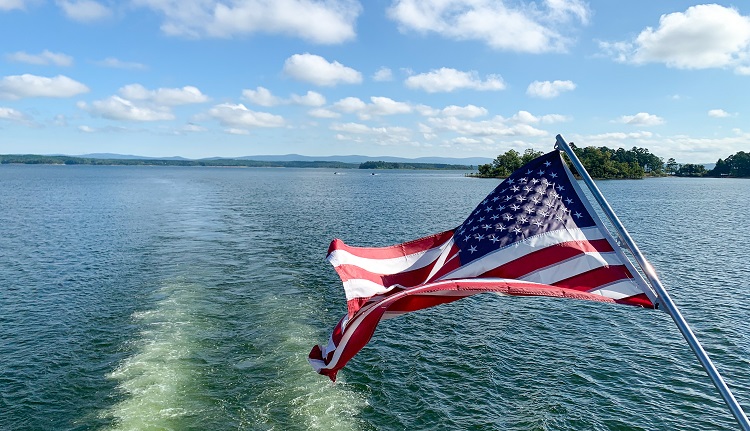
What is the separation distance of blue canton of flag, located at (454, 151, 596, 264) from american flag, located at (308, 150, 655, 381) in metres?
0.02

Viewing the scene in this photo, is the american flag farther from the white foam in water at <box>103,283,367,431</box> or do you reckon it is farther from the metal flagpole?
the white foam in water at <box>103,283,367,431</box>

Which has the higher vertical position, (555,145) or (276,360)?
(555,145)

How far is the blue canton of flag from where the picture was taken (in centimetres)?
969

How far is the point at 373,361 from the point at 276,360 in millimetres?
4958

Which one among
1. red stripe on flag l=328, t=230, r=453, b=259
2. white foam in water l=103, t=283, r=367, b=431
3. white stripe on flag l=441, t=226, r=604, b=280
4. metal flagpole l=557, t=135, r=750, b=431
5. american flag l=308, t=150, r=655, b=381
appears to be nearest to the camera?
metal flagpole l=557, t=135, r=750, b=431

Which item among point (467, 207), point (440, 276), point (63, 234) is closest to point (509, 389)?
point (440, 276)

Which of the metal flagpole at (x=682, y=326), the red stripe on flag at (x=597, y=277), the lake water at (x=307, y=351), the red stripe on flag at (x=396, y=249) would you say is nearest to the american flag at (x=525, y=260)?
the red stripe on flag at (x=597, y=277)

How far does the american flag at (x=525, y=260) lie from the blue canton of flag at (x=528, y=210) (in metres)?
0.02

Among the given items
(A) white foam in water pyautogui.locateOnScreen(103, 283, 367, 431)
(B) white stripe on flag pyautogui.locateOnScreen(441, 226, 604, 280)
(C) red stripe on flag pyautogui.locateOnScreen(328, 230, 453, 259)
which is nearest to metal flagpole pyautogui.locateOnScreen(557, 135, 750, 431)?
(B) white stripe on flag pyautogui.locateOnScreen(441, 226, 604, 280)

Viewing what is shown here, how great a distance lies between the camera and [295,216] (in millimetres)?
82312

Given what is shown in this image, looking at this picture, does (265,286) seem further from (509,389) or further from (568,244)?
(568,244)

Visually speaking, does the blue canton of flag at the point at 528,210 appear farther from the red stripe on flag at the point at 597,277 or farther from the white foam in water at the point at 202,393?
the white foam in water at the point at 202,393

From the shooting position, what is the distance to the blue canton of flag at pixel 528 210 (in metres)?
9.69

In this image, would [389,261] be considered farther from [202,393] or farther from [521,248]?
[202,393]
